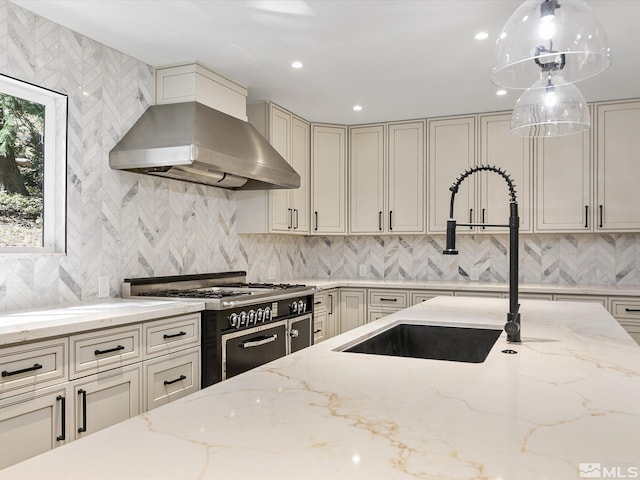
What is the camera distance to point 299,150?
16.5ft

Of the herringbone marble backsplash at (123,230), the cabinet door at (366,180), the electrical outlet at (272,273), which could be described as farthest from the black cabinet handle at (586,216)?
the electrical outlet at (272,273)

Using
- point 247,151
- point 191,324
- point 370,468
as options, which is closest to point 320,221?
point 247,151

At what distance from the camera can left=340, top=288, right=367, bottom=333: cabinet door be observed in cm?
502

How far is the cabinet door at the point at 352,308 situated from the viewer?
16.5 ft

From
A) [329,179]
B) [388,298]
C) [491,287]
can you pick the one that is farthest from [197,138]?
[491,287]

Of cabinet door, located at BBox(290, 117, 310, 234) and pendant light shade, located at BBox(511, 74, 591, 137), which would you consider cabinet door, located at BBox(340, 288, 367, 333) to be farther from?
pendant light shade, located at BBox(511, 74, 591, 137)

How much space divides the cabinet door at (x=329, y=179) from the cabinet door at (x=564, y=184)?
6.02 ft

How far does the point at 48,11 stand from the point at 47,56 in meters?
0.24

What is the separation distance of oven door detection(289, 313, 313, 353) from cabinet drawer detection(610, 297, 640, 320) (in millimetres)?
2400

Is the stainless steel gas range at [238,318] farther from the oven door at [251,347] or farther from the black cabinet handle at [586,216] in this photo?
the black cabinet handle at [586,216]

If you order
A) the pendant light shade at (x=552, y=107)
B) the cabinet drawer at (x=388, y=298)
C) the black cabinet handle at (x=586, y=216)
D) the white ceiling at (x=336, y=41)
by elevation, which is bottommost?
the cabinet drawer at (x=388, y=298)

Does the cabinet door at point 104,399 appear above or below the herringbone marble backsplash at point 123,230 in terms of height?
below

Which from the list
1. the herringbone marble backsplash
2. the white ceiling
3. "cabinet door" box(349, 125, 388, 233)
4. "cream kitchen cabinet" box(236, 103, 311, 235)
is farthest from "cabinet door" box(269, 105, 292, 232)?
"cabinet door" box(349, 125, 388, 233)

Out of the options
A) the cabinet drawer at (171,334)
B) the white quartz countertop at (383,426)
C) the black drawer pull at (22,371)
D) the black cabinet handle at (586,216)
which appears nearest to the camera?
the white quartz countertop at (383,426)
